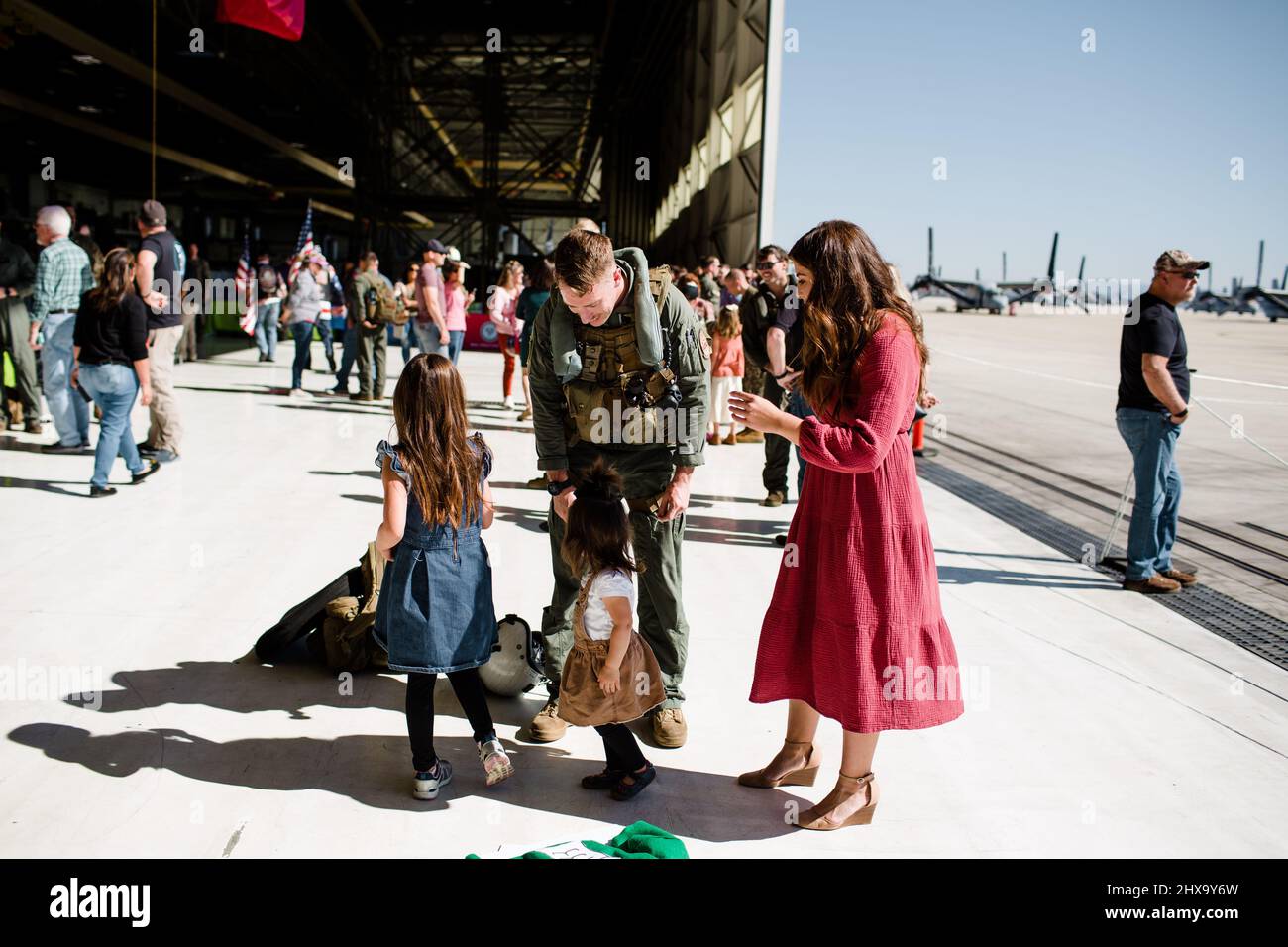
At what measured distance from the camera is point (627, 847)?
297 cm

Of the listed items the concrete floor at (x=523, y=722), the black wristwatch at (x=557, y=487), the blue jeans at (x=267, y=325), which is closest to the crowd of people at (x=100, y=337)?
the concrete floor at (x=523, y=722)

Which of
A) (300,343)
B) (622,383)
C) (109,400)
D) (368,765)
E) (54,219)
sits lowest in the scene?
(368,765)

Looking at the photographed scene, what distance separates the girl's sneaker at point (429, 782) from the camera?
A: 3.50 m

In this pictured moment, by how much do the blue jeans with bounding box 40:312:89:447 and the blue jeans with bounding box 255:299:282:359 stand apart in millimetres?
9126

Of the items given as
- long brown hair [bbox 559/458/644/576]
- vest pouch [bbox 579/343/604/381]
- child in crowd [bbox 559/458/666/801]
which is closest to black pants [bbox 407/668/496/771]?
child in crowd [bbox 559/458/666/801]

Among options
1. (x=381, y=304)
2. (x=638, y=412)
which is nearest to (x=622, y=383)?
(x=638, y=412)

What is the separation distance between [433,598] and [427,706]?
387 mm

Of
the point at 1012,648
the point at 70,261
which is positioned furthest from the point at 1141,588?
the point at 70,261

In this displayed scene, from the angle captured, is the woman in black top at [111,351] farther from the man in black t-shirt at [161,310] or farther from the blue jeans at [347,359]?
the blue jeans at [347,359]

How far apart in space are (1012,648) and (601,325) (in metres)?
2.94

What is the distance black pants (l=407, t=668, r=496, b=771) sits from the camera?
3.48 m

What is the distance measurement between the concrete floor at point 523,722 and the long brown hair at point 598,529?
0.90 metres

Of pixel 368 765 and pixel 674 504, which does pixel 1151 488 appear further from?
pixel 368 765
